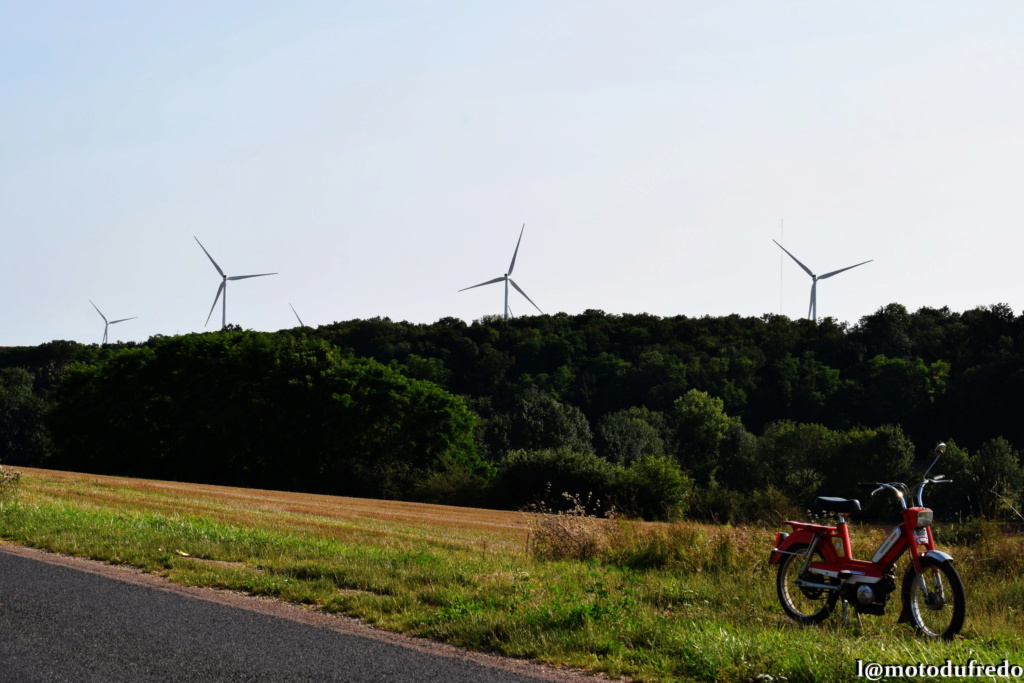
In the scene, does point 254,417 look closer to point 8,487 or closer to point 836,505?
point 8,487

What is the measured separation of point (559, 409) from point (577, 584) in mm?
67707

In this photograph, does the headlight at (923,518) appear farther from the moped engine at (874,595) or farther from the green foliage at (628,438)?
the green foliage at (628,438)

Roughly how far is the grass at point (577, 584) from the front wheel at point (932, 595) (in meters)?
0.22

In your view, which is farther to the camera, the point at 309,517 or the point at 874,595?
the point at 309,517

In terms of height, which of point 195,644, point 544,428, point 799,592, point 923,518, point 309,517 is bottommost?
point 309,517

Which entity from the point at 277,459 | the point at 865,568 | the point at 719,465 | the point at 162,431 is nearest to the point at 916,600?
the point at 865,568

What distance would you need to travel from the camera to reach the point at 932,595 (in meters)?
9.04

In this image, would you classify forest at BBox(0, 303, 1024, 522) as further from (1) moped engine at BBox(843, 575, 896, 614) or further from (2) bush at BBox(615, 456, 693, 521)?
(1) moped engine at BBox(843, 575, 896, 614)

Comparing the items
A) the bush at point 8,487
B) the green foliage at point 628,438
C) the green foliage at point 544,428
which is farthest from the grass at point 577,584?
the green foliage at point 628,438

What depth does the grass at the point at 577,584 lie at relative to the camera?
805 centimetres

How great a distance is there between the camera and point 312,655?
26.2 ft

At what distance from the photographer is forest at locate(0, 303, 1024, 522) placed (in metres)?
52.4

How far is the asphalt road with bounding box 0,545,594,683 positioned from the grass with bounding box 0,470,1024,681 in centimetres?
54

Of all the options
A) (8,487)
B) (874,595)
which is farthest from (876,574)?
(8,487)
